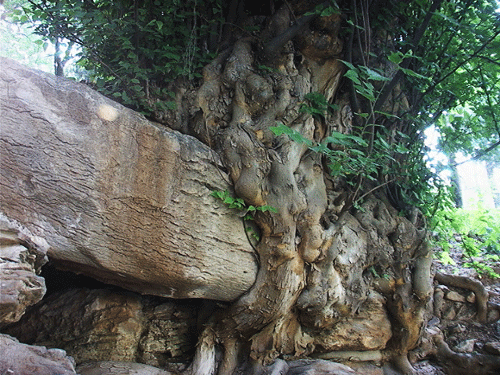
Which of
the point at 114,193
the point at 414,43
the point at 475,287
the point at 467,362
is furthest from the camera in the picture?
the point at 475,287

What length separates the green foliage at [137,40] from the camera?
3.37 m

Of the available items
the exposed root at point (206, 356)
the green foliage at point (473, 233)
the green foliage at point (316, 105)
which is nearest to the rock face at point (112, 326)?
the exposed root at point (206, 356)

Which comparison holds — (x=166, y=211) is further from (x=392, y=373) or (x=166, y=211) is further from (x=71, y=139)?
(x=392, y=373)

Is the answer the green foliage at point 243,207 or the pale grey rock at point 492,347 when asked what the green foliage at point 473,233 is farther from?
the green foliage at point 243,207

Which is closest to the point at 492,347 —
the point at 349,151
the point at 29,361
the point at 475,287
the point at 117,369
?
the point at 475,287

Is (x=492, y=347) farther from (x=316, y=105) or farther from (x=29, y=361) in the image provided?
(x=29, y=361)

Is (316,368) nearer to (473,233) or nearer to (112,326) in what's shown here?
(112,326)

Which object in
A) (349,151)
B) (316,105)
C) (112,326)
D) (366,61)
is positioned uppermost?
(366,61)

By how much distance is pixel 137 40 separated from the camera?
348cm

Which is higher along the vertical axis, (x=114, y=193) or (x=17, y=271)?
(x=114, y=193)

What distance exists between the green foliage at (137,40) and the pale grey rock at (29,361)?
6.52 ft

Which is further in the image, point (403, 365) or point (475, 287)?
point (475, 287)

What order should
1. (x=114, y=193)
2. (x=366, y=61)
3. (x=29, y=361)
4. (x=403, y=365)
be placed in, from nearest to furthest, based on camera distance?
(x=29, y=361)
(x=114, y=193)
(x=366, y=61)
(x=403, y=365)

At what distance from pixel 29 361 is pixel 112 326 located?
1467 mm
